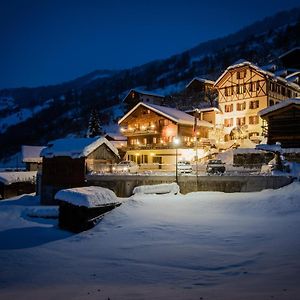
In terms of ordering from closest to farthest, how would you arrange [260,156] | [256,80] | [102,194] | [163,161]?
1. [102,194]
2. [260,156]
3. [163,161]
4. [256,80]

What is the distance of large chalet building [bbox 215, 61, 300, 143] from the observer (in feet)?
183

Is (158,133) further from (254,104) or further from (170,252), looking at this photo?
(170,252)

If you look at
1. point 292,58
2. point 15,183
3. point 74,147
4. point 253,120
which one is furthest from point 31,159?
point 292,58

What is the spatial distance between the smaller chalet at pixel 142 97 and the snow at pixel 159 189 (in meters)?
60.5

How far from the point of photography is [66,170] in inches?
→ 1430

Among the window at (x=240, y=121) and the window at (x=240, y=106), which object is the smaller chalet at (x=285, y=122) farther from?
the window at (x=240, y=106)

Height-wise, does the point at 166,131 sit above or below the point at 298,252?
above

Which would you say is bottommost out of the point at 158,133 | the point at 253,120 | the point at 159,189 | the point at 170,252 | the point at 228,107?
the point at 170,252

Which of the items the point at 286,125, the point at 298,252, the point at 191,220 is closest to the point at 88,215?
the point at 191,220

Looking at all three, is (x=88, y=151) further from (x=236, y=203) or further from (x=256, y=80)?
(x=256, y=80)

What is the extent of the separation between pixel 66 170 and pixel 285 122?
2461 centimetres

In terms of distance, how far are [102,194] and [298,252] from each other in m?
13.9

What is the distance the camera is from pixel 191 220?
65.6 feet

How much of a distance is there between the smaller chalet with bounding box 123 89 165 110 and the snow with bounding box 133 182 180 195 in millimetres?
60535
